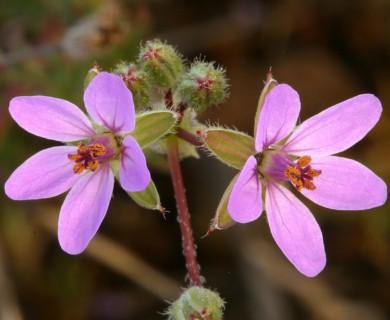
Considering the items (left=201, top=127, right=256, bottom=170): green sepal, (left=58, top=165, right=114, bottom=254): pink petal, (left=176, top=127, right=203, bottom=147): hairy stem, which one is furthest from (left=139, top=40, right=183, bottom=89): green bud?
(left=58, top=165, right=114, bottom=254): pink petal

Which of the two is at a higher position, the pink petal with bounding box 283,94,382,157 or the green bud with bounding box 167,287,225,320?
the pink petal with bounding box 283,94,382,157

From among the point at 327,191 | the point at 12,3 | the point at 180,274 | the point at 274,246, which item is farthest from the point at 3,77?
the point at 327,191

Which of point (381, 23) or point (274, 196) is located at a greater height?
point (381, 23)

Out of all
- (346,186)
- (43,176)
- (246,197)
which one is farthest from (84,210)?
(346,186)

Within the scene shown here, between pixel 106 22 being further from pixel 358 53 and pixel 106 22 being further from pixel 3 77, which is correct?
pixel 358 53

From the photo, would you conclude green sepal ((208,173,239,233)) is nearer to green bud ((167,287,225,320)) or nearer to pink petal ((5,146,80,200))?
green bud ((167,287,225,320))

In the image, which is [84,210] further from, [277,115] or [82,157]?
[277,115]
